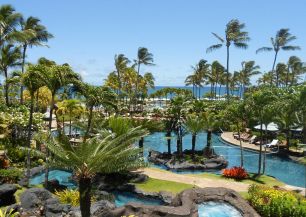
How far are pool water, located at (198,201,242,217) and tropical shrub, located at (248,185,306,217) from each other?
157 cm

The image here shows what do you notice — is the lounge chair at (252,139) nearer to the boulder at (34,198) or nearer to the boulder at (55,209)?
the boulder at (34,198)

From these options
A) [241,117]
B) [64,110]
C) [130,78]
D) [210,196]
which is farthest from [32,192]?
[130,78]

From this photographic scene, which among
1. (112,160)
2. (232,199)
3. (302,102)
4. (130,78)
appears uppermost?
(130,78)

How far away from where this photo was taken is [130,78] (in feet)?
274

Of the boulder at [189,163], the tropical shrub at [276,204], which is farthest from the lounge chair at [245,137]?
the tropical shrub at [276,204]

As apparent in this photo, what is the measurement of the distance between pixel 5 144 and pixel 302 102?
24.9m

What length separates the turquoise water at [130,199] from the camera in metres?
25.1

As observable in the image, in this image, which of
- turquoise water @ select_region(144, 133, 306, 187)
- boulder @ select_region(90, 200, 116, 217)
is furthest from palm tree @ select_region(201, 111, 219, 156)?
boulder @ select_region(90, 200, 116, 217)

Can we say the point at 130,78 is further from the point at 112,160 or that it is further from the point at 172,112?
the point at 112,160

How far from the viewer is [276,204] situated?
20266 mm

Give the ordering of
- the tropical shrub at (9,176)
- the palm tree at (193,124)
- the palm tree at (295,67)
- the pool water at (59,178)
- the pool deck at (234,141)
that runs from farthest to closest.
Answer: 1. the palm tree at (295,67)
2. the pool deck at (234,141)
3. the palm tree at (193,124)
4. the pool water at (59,178)
5. the tropical shrub at (9,176)

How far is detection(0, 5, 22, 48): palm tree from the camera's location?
34.9m

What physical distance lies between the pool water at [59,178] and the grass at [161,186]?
497cm

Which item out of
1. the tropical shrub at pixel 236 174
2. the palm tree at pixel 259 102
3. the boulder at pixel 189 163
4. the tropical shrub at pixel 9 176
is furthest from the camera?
the boulder at pixel 189 163
